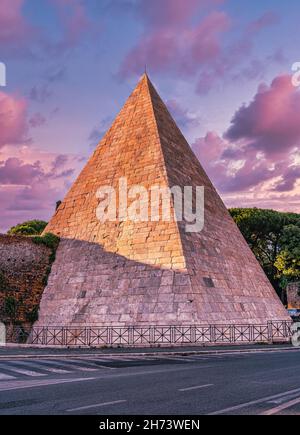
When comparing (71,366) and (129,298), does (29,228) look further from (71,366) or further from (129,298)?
(71,366)

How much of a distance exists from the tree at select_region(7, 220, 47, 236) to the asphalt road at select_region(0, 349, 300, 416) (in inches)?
1736

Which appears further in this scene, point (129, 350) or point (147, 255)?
point (147, 255)

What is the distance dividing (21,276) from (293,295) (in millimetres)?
31872

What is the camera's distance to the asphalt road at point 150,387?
661 cm

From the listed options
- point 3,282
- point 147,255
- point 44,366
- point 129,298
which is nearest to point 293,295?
point 147,255

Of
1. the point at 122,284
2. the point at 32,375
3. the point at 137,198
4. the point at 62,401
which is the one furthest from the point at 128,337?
the point at 62,401

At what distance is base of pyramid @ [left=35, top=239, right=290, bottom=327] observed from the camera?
20.1 m

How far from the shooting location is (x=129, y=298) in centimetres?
2125

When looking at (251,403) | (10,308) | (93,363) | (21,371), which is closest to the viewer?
(251,403)

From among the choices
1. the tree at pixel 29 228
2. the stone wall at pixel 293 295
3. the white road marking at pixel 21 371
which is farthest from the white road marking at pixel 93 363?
the tree at pixel 29 228

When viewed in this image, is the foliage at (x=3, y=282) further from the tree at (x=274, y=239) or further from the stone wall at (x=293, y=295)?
the stone wall at (x=293, y=295)

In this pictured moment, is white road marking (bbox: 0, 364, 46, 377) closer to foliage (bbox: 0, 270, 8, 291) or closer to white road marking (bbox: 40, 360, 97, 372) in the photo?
white road marking (bbox: 40, 360, 97, 372)

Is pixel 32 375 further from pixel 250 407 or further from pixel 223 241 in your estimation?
pixel 223 241

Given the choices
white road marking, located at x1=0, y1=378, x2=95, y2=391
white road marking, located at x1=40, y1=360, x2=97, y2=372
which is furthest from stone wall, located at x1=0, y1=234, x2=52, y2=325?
white road marking, located at x1=0, y1=378, x2=95, y2=391
